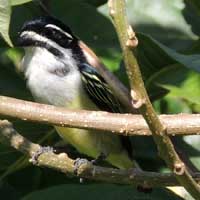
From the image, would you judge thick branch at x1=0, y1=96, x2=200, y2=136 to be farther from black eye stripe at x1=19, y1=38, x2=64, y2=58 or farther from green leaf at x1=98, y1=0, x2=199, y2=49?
green leaf at x1=98, y1=0, x2=199, y2=49

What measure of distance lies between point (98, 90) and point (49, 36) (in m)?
0.29

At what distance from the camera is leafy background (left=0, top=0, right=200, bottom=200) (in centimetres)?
277

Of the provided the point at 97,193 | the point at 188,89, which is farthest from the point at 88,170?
the point at 188,89

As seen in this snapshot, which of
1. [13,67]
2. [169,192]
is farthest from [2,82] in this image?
[169,192]

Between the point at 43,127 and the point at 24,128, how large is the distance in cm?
8

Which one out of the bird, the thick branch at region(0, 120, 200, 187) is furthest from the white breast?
the thick branch at region(0, 120, 200, 187)

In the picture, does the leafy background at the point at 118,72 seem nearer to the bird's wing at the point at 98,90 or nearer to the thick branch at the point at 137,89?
the bird's wing at the point at 98,90

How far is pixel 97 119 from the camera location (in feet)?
5.87

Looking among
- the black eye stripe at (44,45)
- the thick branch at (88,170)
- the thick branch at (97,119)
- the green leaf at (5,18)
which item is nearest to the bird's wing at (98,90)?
the black eye stripe at (44,45)

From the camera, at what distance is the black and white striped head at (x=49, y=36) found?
9.44 ft

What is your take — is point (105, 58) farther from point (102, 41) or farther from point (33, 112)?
point (33, 112)

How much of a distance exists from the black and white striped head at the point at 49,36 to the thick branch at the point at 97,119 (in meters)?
1.03

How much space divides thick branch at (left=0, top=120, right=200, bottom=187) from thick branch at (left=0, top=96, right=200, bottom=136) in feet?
0.77

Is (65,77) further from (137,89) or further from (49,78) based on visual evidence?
(137,89)
